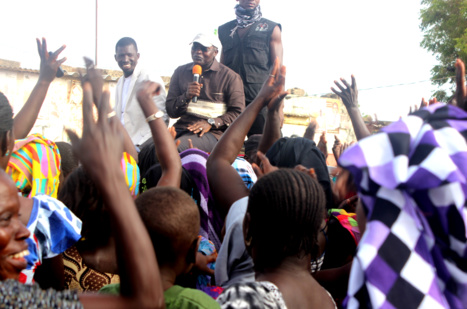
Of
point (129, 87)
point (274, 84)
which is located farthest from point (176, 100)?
point (274, 84)

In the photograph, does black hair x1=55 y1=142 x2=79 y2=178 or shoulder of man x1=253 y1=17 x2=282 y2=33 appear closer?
black hair x1=55 y1=142 x2=79 y2=178

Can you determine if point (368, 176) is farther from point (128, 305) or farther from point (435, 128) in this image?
point (128, 305)

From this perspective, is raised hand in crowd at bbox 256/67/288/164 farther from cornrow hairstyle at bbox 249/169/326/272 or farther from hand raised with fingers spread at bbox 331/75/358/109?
cornrow hairstyle at bbox 249/169/326/272

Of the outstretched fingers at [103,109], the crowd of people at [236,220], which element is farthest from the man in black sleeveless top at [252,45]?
the outstretched fingers at [103,109]

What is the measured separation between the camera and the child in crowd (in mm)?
1729

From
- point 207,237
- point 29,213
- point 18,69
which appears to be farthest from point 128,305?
point 18,69

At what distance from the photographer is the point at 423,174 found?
4.69ft

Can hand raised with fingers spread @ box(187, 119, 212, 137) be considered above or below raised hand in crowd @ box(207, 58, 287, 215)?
below

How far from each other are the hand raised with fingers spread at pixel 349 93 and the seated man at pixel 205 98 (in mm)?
1376

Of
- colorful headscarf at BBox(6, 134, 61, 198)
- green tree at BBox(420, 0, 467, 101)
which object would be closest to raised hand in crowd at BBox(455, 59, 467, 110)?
colorful headscarf at BBox(6, 134, 61, 198)

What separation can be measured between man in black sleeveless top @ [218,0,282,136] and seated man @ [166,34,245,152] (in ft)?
1.63

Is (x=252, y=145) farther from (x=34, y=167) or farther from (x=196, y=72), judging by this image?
(x=34, y=167)

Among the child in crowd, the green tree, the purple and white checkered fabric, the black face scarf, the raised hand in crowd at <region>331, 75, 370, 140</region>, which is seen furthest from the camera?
the green tree

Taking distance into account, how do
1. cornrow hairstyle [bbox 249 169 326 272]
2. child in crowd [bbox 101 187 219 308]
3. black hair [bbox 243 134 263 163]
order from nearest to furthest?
1. child in crowd [bbox 101 187 219 308]
2. cornrow hairstyle [bbox 249 169 326 272]
3. black hair [bbox 243 134 263 163]
